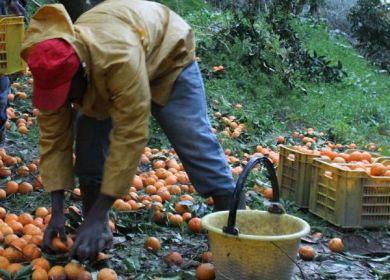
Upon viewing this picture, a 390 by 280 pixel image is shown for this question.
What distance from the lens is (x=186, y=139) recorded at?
3.64 m

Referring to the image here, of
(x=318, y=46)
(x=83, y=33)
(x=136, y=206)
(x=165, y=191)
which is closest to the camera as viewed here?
(x=83, y=33)

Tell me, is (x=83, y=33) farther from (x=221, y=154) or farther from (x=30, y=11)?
(x=30, y=11)

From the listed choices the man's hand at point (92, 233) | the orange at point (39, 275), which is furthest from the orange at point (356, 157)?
the orange at point (39, 275)

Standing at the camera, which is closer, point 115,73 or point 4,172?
point 115,73

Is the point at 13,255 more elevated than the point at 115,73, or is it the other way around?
the point at 115,73

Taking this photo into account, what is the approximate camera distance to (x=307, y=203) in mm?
5230

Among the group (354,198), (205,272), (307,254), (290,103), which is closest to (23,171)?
(205,272)

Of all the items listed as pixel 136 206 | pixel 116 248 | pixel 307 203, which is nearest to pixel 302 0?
pixel 307 203

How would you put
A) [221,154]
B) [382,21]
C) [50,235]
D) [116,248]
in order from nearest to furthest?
[50,235] < [221,154] < [116,248] < [382,21]

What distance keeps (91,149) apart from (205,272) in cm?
95

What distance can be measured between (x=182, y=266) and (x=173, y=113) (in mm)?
907

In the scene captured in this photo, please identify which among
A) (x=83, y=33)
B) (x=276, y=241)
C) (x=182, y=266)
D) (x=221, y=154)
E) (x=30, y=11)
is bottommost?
(x=182, y=266)

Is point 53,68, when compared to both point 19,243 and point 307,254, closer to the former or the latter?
point 19,243

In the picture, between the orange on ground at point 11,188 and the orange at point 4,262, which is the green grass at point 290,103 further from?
the orange at point 4,262
